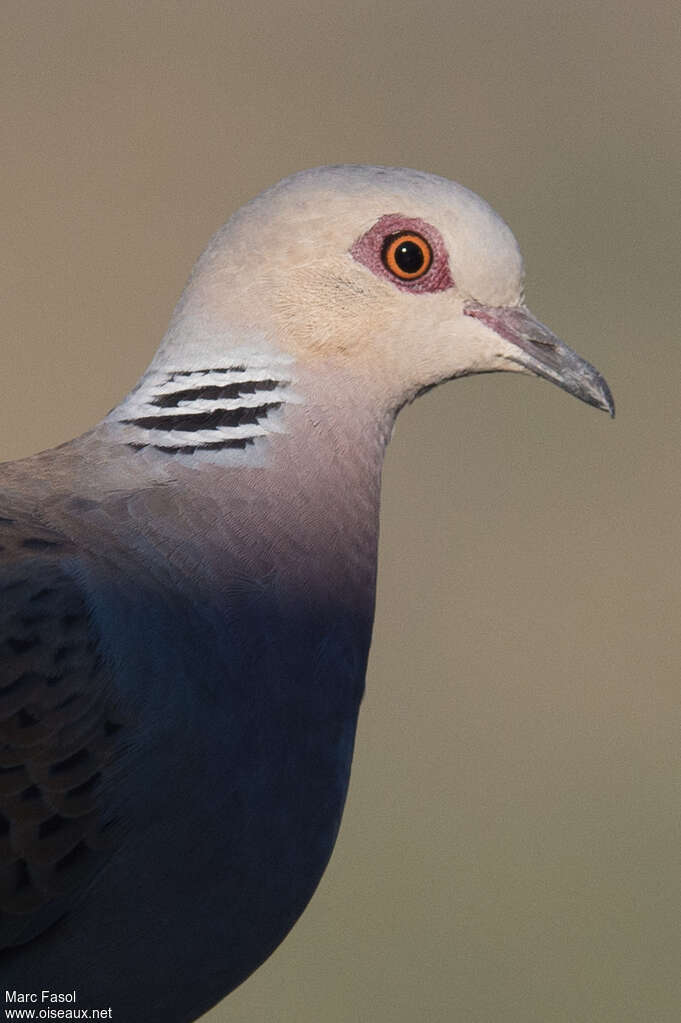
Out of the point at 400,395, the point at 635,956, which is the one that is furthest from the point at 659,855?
the point at 400,395

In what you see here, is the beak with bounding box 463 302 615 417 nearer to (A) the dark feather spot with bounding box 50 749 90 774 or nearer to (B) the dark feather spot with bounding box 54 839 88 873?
(A) the dark feather spot with bounding box 50 749 90 774

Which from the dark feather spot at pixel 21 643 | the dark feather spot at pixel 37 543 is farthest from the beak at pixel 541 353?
the dark feather spot at pixel 21 643

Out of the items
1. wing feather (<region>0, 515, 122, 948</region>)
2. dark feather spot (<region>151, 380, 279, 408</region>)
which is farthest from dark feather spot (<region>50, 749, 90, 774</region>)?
dark feather spot (<region>151, 380, 279, 408</region>)

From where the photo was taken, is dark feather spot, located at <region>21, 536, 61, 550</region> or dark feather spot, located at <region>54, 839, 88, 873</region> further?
dark feather spot, located at <region>21, 536, 61, 550</region>

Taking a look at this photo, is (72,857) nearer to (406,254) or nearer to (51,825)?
(51,825)

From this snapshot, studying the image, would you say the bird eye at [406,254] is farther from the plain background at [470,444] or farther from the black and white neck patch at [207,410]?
the plain background at [470,444]

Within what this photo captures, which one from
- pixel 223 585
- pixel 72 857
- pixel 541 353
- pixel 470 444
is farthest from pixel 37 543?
pixel 470 444
